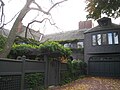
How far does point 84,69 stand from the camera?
1132 inches

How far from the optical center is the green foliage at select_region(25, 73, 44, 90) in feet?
41.3

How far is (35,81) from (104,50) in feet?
62.5

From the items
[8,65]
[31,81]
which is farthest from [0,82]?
[31,81]

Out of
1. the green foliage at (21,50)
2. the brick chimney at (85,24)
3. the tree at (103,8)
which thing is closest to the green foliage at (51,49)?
the green foliage at (21,50)

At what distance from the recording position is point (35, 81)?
13352 mm

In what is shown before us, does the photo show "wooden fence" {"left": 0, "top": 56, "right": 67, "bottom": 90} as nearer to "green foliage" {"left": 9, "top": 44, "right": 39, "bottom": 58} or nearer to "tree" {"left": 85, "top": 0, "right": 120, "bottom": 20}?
"green foliage" {"left": 9, "top": 44, "right": 39, "bottom": 58}

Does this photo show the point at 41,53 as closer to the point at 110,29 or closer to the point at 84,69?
the point at 84,69

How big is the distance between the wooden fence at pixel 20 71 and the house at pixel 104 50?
14.1m

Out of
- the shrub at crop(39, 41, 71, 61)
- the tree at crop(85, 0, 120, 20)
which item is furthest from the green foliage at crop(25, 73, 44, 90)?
the tree at crop(85, 0, 120, 20)

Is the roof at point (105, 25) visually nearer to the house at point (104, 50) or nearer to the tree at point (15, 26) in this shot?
the house at point (104, 50)

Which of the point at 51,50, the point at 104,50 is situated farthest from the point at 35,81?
the point at 104,50

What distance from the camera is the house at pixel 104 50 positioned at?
93.5ft

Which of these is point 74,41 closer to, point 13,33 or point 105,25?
point 105,25

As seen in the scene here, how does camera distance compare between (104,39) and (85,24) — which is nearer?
(104,39)
